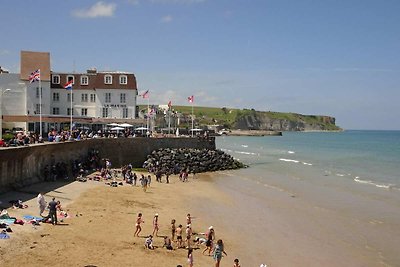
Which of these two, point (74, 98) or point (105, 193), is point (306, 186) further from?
point (74, 98)

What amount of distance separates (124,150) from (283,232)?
2409cm

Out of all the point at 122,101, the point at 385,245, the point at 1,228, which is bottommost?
the point at 385,245

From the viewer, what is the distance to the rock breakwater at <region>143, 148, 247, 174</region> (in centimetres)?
4506

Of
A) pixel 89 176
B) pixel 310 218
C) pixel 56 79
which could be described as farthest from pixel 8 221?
pixel 56 79

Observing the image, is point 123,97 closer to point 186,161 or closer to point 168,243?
point 186,161

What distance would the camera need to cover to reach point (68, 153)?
3553cm

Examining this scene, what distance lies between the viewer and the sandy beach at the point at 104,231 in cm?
1600

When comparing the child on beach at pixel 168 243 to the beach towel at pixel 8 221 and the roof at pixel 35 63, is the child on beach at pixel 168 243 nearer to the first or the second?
the beach towel at pixel 8 221

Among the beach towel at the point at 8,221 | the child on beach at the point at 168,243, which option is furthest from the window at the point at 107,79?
the child on beach at the point at 168,243

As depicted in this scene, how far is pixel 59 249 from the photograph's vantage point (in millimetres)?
16641

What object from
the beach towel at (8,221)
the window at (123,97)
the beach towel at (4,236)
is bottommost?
the beach towel at (4,236)

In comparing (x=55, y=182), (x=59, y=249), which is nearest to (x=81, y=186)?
(x=55, y=182)

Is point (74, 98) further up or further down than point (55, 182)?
further up

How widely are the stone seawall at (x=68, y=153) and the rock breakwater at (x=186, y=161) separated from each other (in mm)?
1090
